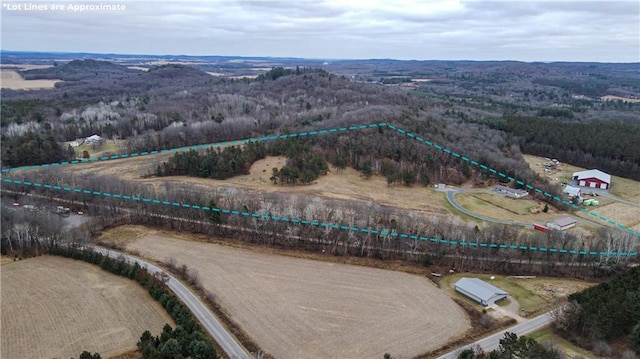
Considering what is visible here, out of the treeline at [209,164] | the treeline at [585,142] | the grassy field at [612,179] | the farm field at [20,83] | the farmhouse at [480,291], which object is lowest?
the farmhouse at [480,291]

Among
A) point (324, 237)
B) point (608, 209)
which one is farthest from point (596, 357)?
point (608, 209)

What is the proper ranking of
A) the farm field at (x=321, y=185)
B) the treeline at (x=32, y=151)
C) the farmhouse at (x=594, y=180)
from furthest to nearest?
the treeline at (x=32, y=151) < the farmhouse at (x=594, y=180) < the farm field at (x=321, y=185)

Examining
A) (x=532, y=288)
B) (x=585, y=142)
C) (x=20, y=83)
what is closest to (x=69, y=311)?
(x=532, y=288)

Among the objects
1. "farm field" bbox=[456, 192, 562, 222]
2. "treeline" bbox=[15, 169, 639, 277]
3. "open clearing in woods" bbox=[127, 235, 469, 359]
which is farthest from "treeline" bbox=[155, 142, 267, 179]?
"farm field" bbox=[456, 192, 562, 222]

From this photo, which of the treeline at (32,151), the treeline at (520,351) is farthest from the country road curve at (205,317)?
the treeline at (32,151)

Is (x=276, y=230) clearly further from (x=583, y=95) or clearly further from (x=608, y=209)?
(x=583, y=95)

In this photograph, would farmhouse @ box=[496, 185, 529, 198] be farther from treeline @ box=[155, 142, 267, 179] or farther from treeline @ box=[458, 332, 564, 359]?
treeline @ box=[155, 142, 267, 179]

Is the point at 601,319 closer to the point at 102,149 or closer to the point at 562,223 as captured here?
the point at 562,223

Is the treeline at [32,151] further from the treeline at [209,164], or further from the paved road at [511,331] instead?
the paved road at [511,331]
